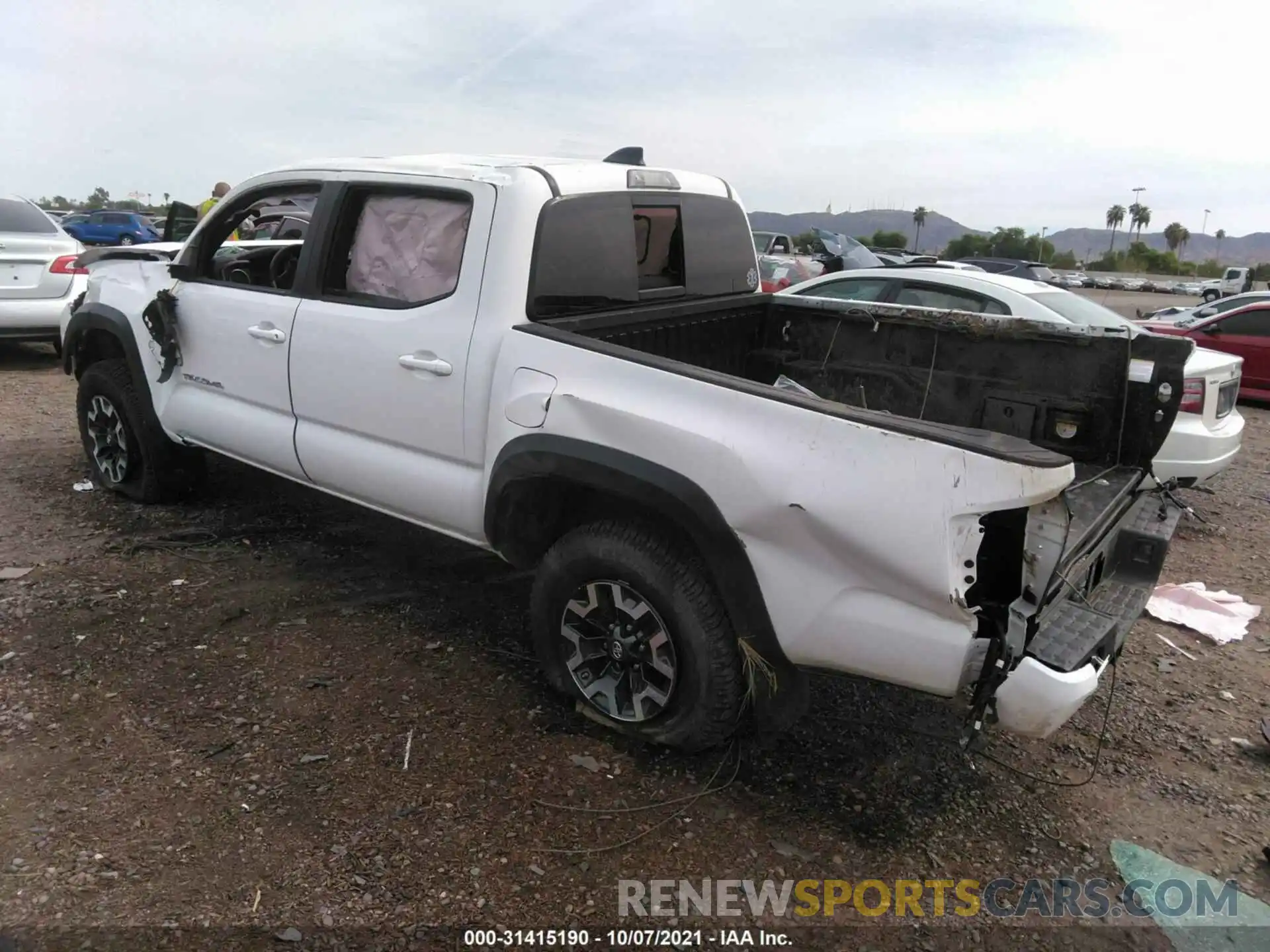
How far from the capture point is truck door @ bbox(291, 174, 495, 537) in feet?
11.0

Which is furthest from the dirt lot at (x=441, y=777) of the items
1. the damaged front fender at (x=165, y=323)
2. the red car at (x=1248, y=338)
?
the red car at (x=1248, y=338)

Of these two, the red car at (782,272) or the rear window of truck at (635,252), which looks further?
the red car at (782,272)

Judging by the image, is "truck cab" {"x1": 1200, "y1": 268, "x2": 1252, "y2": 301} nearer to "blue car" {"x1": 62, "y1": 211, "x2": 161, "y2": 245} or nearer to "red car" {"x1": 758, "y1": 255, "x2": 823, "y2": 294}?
"red car" {"x1": 758, "y1": 255, "x2": 823, "y2": 294}

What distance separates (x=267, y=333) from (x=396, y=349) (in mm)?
847

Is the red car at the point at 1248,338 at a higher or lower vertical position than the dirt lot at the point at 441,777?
higher

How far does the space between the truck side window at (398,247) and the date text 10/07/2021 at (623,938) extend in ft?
7.14

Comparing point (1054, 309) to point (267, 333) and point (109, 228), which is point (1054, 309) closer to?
point (267, 333)

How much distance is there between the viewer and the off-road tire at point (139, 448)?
4.82 m

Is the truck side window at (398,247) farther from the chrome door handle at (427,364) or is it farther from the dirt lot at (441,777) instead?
the dirt lot at (441,777)

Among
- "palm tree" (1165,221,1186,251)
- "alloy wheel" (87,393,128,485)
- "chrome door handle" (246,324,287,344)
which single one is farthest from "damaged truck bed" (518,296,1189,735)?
"palm tree" (1165,221,1186,251)

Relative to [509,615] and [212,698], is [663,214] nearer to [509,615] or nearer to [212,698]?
[509,615]

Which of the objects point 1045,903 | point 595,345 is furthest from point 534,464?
point 1045,903

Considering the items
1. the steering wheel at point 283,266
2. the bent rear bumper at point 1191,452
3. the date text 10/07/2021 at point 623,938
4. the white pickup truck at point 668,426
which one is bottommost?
the date text 10/07/2021 at point 623,938

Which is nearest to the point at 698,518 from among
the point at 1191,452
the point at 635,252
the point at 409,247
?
the point at 635,252
